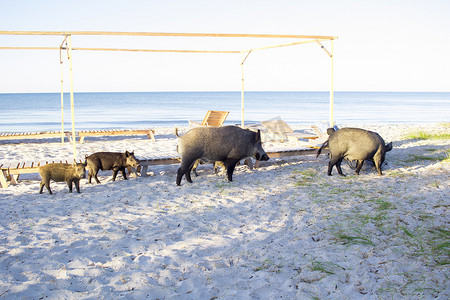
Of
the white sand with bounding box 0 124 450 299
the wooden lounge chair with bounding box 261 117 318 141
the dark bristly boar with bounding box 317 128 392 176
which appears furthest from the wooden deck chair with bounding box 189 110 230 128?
the dark bristly boar with bounding box 317 128 392 176

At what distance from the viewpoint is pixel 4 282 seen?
3473 mm

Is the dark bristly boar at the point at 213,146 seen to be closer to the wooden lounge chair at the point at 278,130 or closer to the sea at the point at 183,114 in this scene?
the wooden lounge chair at the point at 278,130

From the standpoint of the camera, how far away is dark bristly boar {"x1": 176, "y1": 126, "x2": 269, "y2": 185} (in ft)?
22.7

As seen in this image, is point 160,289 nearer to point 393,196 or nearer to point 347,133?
point 393,196

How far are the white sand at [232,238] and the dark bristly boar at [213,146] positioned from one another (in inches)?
17.8

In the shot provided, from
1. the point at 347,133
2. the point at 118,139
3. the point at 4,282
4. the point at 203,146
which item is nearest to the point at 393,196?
the point at 347,133

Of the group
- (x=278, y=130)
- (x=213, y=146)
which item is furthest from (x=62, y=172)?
(x=278, y=130)

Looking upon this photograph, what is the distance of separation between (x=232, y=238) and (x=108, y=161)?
3678mm

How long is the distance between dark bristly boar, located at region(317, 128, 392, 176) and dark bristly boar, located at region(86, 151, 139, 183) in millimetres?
3890

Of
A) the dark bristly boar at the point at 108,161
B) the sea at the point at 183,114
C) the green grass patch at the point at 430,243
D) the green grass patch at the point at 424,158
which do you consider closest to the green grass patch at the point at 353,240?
the green grass patch at the point at 430,243

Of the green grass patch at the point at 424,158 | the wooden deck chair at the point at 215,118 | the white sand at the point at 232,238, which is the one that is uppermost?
the wooden deck chair at the point at 215,118

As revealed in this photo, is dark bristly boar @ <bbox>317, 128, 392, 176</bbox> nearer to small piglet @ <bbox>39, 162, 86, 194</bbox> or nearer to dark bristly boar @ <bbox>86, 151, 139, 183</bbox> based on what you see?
dark bristly boar @ <bbox>86, 151, 139, 183</bbox>

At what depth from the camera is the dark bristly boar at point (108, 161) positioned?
7.12 m

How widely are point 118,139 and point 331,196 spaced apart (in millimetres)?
10364
